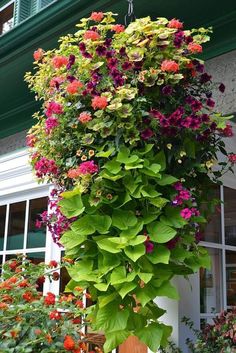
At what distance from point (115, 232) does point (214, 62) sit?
2134 millimetres

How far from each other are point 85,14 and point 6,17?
4066 millimetres

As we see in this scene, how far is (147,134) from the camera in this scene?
8.36 ft

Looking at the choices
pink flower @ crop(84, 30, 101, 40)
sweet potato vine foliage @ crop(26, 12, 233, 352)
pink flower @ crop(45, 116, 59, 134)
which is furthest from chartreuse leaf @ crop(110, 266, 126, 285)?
pink flower @ crop(84, 30, 101, 40)

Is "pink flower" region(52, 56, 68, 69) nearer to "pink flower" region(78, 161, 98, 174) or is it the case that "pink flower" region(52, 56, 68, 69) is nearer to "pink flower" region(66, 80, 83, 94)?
"pink flower" region(66, 80, 83, 94)

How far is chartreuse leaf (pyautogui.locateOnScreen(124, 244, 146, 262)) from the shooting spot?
2.32 meters

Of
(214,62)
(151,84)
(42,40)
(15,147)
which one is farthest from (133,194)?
(15,147)

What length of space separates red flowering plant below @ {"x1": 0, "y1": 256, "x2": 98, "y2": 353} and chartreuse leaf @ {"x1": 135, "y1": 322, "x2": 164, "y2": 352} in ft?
1.04

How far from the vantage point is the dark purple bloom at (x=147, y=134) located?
8.36 ft

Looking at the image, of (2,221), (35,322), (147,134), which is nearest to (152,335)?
(35,322)

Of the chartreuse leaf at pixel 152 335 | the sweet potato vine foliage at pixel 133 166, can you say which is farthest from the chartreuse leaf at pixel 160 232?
the chartreuse leaf at pixel 152 335

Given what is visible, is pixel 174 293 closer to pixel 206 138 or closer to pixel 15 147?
pixel 206 138

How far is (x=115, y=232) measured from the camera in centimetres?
255

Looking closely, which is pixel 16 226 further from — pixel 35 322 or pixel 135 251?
pixel 135 251

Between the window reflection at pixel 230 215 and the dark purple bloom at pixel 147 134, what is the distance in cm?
150
